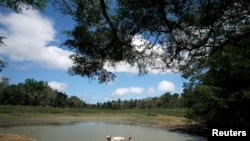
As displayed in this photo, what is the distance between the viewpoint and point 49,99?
11412cm

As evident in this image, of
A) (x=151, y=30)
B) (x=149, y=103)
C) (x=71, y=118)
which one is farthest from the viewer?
(x=149, y=103)

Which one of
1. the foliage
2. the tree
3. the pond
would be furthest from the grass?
the tree

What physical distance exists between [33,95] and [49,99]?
8.05 meters

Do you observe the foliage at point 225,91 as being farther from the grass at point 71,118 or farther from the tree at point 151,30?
the tree at point 151,30

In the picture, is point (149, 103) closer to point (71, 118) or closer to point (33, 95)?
point (33, 95)

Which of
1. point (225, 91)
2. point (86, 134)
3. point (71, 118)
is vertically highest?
point (225, 91)

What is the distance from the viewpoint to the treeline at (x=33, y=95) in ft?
329

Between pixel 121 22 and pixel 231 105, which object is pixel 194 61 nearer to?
pixel 121 22

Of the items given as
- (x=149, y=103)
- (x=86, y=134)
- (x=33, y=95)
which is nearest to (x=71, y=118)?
(x=86, y=134)

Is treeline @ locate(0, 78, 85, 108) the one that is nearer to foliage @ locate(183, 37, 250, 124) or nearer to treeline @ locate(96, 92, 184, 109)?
treeline @ locate(96, 92, 184, 109)

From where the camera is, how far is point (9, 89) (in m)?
100

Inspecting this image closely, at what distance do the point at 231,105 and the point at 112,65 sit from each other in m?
24.2

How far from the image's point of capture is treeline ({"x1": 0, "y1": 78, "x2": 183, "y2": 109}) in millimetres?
100875

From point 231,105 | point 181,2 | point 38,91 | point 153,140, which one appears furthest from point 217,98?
point 38,91
